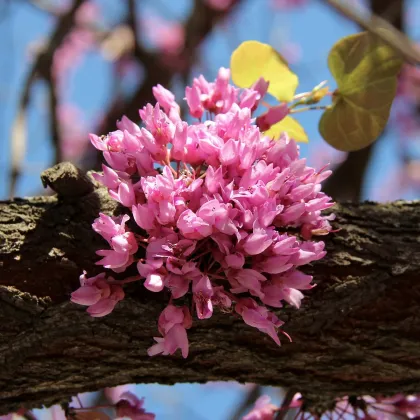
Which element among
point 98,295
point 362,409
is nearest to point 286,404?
point 362,409

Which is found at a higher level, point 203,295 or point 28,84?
point 28,84

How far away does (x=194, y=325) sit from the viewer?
1.32 metres

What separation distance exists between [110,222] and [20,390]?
20.5 inches

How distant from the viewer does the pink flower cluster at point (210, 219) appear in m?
1.12

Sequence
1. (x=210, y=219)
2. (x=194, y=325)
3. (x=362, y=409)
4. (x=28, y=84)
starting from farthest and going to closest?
(x=28, y=84) < (x=362, y=409) < (x=194, y=325) < (x=210, y=219)

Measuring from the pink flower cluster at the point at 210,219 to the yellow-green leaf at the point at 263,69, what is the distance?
38 cm

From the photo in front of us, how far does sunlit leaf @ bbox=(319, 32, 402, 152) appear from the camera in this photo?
1.59m

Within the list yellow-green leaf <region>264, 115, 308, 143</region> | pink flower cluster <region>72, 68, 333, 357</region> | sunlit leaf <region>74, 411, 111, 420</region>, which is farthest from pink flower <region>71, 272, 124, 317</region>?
yellow-green leaf <region>264, 115, 308, 143</region>

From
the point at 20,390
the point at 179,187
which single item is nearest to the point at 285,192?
the point at 179,187

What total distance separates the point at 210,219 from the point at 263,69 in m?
0.69

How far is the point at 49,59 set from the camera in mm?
3344

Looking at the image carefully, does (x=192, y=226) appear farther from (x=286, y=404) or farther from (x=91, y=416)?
(x=286, y=404)

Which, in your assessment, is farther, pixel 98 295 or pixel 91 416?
pixel 91 416

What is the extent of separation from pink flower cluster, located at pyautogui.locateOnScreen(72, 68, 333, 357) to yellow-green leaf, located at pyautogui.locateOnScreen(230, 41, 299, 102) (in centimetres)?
38
